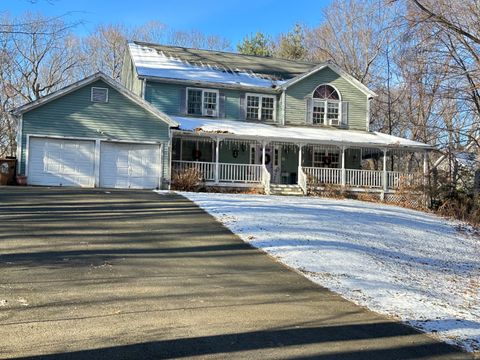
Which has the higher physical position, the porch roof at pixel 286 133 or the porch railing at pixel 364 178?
the porch roof at pixel 286 133

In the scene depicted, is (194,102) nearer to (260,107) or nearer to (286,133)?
(260,107)

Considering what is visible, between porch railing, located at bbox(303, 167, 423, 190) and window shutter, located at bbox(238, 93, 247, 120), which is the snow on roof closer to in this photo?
window shutter, located at bbox(238, 93, 247, 120)

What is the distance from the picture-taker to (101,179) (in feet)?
68.1

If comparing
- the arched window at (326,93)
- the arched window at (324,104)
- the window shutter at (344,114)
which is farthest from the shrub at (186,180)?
the window shutter at (344,114)

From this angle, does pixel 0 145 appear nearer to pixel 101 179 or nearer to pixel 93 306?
pixel 101 179

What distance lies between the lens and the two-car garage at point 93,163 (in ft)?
66.2

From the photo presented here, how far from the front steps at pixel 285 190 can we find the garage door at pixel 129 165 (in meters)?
5.41

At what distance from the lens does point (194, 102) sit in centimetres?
2492

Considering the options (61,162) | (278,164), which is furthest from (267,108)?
(61,162)

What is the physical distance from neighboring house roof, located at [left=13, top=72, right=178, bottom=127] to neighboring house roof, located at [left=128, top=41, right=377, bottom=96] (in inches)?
118

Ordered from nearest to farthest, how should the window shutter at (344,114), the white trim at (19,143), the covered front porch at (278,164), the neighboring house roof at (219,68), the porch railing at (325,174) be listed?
1. the white trim at (19,143)
2. the covered front porch at (278,164)
3. the porch railing at (325,174)
4. the neighboring house roof at (219,68)
5. the window shutter at (344,114)

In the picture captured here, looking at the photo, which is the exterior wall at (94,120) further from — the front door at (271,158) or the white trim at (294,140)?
the front door at (271,158)

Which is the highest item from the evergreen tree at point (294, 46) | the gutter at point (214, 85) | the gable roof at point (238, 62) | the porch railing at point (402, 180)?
the evergreen tree at point (294, 46)

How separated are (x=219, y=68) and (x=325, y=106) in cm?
634
